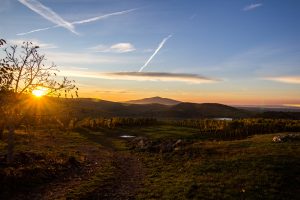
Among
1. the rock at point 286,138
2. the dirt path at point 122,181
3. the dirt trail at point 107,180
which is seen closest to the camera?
the dirt trail at point 107,180

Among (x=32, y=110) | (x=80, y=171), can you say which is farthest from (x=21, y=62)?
(x=80, y=171)

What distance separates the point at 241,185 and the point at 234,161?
7179mm

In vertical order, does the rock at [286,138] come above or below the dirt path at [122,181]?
above

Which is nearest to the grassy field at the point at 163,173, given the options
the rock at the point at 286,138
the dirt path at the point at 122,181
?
the dirt path at the point at 122,181

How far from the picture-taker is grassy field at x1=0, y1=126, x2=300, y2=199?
23.3 metres

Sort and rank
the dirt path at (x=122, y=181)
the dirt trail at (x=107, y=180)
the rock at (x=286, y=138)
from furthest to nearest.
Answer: the rock at (x=286, y=138) < the dirt path at (x=122, y=181) < the dirt trail at (x=107, y=180)

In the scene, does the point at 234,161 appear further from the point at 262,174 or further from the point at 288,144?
the point at 288,144

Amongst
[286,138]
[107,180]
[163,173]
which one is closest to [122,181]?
[107,180]

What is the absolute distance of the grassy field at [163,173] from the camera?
2328 cm

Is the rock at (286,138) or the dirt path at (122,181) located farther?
the rock at (286,138)

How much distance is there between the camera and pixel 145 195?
23.0 meters

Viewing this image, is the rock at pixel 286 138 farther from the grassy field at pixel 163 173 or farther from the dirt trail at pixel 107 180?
the dirt trail at pixel 107 180

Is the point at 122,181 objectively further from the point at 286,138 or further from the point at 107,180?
the point at 286,138

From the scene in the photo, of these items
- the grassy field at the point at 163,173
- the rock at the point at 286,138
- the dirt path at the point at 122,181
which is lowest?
the dirt path at the point at 122,181
